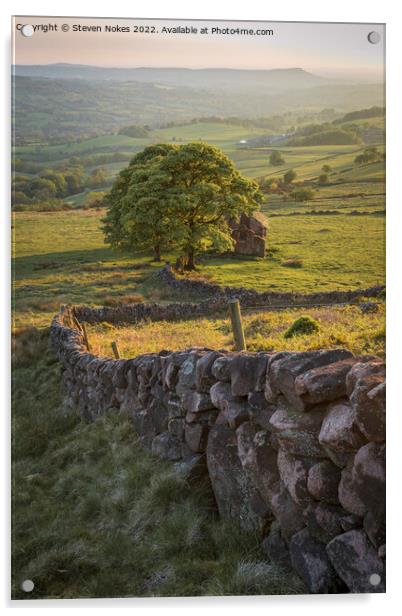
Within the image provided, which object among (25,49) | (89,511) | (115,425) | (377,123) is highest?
(25,49)

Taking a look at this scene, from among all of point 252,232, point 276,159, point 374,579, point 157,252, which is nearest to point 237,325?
point 252,232

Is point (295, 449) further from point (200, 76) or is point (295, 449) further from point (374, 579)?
point (200, 76)

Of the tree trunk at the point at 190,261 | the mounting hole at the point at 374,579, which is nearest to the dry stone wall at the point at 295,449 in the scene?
the mounting hole at the point at 374,579

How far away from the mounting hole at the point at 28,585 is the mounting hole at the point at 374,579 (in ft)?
8.56

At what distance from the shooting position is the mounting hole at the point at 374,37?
19.0 ft

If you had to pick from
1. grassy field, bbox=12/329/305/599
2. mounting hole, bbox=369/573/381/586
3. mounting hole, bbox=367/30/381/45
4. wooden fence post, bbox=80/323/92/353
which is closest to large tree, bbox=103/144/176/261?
grassy field, bbox=12/329/305/599

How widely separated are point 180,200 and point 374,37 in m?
2.57

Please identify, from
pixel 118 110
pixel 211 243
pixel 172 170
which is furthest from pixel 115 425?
pixel 118 110

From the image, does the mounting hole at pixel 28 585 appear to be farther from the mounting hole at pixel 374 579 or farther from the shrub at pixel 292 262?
the shrub at pixel 292 262

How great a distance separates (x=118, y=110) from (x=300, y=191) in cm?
198

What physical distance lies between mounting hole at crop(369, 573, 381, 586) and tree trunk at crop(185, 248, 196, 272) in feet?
12.2

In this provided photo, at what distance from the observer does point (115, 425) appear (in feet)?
23.5

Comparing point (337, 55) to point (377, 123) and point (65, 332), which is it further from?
point (65, 332)

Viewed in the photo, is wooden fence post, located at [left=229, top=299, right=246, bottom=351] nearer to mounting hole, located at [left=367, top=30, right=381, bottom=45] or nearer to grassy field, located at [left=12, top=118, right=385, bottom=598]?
grassy field, located at [left=12, top=118, right=385, bottom=598]
